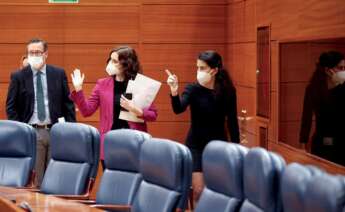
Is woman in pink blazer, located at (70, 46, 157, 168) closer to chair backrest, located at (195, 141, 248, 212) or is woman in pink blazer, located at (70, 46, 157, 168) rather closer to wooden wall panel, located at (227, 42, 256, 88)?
wooden wall panel, located at (227, 42, 256, 88)

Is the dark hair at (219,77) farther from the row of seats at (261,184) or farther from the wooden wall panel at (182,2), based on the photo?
the wooden wall panel at (182,2)

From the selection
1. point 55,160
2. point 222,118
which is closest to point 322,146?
point 222,118

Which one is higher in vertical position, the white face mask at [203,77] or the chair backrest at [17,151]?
the white face mask at [203,77]

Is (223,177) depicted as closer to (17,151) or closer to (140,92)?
(140,92)

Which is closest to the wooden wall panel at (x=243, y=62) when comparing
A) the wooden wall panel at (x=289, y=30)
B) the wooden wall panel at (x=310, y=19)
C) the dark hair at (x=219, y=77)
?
the wooden wall panel at (x=289, y=30)

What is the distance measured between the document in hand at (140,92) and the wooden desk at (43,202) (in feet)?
4.30

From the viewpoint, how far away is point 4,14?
31.6ft

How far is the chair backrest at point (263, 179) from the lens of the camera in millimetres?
3930

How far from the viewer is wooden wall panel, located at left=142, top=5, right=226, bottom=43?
977 centimetres

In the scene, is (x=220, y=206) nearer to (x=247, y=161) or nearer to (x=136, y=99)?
(x=247, y=161)

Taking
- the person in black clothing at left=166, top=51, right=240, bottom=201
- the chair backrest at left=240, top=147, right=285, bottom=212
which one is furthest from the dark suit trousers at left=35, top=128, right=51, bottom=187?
the chair backrest at left=240, top=147, right=285, bottom=212

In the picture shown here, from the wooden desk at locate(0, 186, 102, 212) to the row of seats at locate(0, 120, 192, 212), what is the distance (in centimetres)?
34

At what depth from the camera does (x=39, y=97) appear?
764 cm

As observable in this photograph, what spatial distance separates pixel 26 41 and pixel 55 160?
11.4 ft
